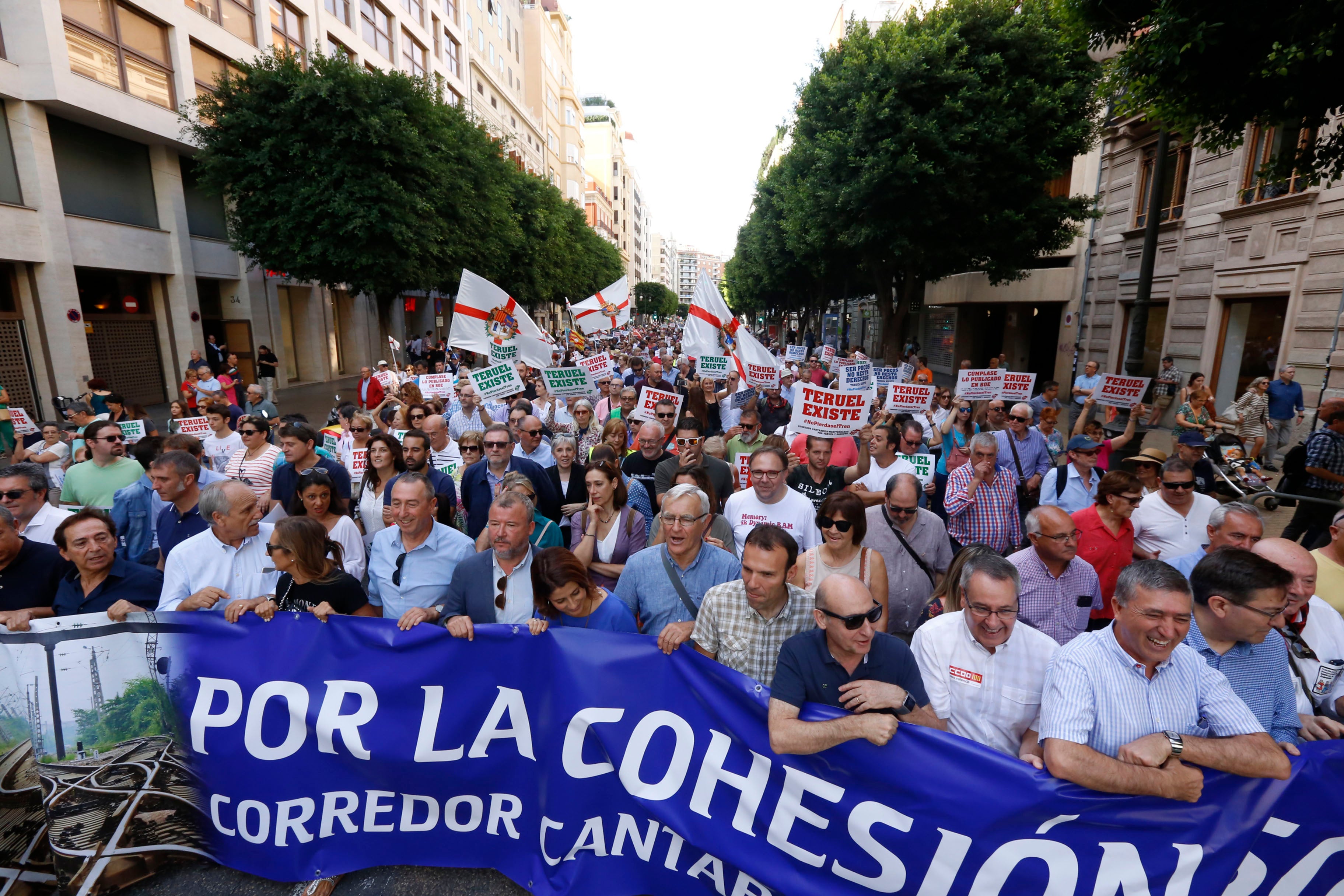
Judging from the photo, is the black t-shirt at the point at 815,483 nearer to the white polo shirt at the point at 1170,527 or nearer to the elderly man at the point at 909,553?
the elderly man at the point at 909,553

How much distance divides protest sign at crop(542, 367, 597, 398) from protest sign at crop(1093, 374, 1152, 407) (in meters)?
6.20

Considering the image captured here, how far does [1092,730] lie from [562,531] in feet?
12.7

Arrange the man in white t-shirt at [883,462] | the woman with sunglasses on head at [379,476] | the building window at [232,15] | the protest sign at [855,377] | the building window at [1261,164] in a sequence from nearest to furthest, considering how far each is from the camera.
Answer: the woman with sunglasses on head at [379,476] → the man in white t-shirt at [883,462] → the protest sign at [855,377] → the building window at [1261,164] → the building window at [232,15]

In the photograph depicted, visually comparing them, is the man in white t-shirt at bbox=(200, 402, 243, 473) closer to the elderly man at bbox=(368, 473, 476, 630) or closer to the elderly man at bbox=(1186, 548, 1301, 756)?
the elderly man at bbox=(368, 473, 476, 630)

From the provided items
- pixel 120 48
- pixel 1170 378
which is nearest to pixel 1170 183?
pixel 1170 378

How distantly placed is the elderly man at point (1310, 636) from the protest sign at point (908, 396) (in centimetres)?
525

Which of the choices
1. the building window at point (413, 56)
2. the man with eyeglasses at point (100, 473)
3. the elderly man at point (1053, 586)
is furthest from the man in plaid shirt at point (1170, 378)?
the building window at point (413, 56)

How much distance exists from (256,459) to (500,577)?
368 centimetres

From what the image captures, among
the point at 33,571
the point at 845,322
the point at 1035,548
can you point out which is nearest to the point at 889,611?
the point at 1035,548

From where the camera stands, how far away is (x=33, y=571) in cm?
344

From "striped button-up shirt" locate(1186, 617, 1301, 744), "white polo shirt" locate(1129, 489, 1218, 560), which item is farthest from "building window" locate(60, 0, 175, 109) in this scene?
"striped button-up shirt" locate(1186, 617, 1301, 744)

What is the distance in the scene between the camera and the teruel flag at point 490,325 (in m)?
9.83

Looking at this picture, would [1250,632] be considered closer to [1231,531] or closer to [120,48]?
[1231,531]

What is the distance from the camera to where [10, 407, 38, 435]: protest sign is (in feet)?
24.3
